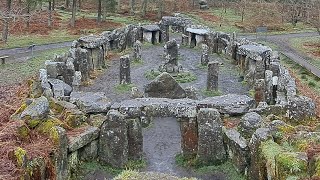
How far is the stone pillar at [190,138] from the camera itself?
64.4ft

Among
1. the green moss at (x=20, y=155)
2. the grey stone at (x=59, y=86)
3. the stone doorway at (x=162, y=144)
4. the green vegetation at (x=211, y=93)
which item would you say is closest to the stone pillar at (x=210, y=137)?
the stone doorway at (x=162, y=144)

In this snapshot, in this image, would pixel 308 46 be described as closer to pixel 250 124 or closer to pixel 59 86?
pixel 59 86

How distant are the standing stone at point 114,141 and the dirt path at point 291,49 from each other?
2073cm

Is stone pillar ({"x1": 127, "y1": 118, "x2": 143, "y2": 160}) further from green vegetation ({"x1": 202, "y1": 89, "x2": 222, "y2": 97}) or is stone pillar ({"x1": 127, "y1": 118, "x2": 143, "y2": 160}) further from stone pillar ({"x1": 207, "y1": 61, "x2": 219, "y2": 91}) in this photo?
stone pillar ({"x1": 207, "y1": 61, "x2": 219, "y2": 91})

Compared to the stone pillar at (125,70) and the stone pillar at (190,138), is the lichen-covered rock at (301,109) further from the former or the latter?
the stone pillar at (125,70)

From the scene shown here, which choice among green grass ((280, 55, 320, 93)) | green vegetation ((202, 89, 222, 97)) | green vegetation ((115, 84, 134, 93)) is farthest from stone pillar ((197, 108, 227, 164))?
green grass ((280, 55, 320, 93))

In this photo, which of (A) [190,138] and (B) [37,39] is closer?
(A) [190,138]

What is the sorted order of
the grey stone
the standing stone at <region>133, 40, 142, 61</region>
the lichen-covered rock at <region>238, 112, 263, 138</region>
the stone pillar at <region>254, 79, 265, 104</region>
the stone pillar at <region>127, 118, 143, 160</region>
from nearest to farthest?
1. the lichen-covered rock at <region>238, 112, 263, 138</region>
2. the stone pillar at <region>127, 118, 143, 160</region>
3. the grey stone
4. the stone pillar at <region>254, 79, 265, 104</region>
5. the standing stone at <region>133, 40, 142, 61</region>

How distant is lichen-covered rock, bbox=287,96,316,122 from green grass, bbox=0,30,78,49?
29946 mm

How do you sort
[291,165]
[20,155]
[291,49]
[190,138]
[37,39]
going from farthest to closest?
[37,39] < [291,49] < [190,138] < [20,155] < [291,165]

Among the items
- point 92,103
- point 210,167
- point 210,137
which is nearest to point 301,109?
point 210,137

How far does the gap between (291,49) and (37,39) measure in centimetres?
2298

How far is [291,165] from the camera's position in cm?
1412

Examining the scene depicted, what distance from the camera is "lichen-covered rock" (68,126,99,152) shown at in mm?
18291
